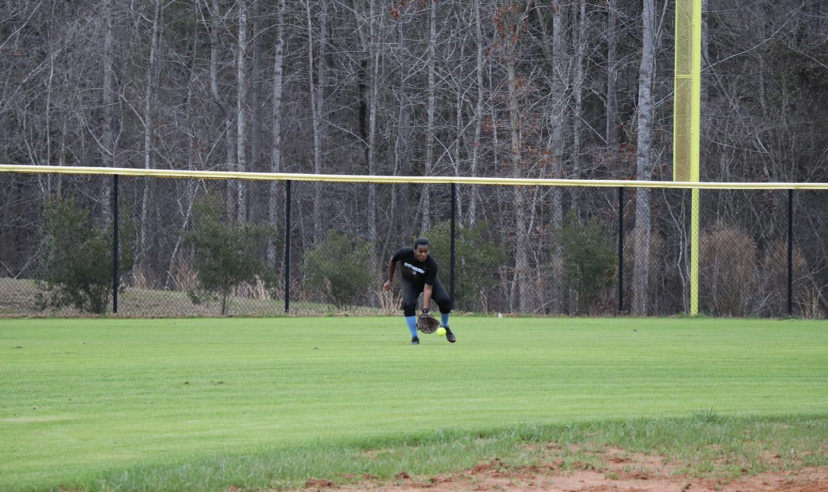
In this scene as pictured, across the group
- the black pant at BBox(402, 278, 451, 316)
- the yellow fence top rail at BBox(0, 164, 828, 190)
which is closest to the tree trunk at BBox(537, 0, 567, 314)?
the yellow fence top rail at BBox(0, 164, 828, 190)

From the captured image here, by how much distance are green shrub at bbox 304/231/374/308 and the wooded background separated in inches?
269

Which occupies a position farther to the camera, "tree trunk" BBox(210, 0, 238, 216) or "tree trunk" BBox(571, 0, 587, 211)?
"tree trunk" BBox(210, 0, 238, 216)

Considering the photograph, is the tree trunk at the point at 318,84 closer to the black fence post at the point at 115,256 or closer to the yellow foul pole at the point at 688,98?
the yellow foul pole at the point at 688,98

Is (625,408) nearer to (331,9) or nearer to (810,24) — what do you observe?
(810,24)

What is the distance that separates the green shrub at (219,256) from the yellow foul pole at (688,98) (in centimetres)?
985

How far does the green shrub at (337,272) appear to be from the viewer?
24297mm

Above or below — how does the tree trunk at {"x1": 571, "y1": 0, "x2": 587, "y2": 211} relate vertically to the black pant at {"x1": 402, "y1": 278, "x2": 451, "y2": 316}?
above

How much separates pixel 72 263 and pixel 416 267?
863cm

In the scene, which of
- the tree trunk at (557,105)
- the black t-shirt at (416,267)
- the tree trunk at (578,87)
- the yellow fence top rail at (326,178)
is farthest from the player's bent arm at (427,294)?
the tree trunk at (578,87)

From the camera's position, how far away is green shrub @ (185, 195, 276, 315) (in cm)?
2344

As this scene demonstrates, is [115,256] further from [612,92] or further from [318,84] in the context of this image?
[318,84]

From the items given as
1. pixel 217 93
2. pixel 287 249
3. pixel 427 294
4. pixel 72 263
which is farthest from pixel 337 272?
pixel 217 93

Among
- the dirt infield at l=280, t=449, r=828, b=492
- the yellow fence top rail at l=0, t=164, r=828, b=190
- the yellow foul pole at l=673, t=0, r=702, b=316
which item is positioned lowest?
the dirt infield at l=280, t=449, r=828, b=492

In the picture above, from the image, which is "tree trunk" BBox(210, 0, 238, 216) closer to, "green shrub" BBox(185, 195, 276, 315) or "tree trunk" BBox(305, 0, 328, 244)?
"tree trunk" BBox(305, 0, 328, 244)
